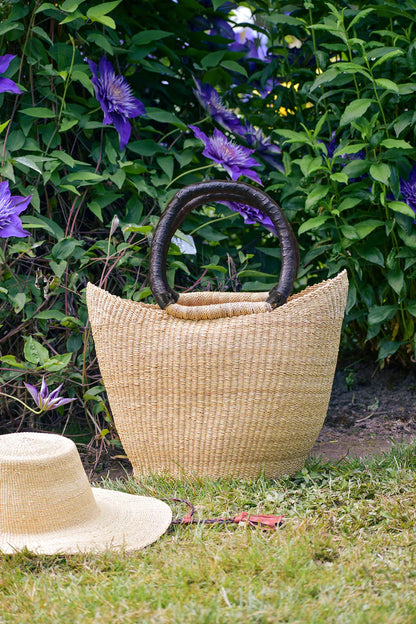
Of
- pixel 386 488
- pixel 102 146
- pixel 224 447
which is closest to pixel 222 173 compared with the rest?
pixel 102 146

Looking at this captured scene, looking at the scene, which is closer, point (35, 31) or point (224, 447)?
point (224, 447)

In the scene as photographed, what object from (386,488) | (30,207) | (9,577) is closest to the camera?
(9,577)

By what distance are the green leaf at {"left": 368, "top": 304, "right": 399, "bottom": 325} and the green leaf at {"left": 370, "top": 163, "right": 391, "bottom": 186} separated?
1.69 ft

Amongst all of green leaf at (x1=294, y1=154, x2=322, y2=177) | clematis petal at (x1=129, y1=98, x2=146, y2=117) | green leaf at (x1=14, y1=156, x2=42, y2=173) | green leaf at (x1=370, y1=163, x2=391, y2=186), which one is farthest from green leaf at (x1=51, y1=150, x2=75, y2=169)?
green leaf at (x1=370, y1=163, x2=391, y2=186)

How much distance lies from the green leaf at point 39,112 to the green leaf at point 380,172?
1.07 m

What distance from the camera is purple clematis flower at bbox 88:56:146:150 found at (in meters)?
2.38

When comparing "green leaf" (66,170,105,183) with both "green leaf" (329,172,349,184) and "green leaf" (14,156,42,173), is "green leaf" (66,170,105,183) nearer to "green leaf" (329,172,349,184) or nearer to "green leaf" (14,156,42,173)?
"green leaf" (14,156,42,173)

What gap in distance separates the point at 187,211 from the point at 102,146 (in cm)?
53

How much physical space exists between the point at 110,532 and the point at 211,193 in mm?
1000

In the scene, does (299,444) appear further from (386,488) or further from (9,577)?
(9,577)

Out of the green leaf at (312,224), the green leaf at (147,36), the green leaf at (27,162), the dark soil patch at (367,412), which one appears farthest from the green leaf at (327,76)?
the dark soil patch at (367,412)

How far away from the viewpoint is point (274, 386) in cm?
198

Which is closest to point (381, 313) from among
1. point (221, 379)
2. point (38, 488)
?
point (221, 379)

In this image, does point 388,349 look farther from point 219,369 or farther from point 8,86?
point 8,86
